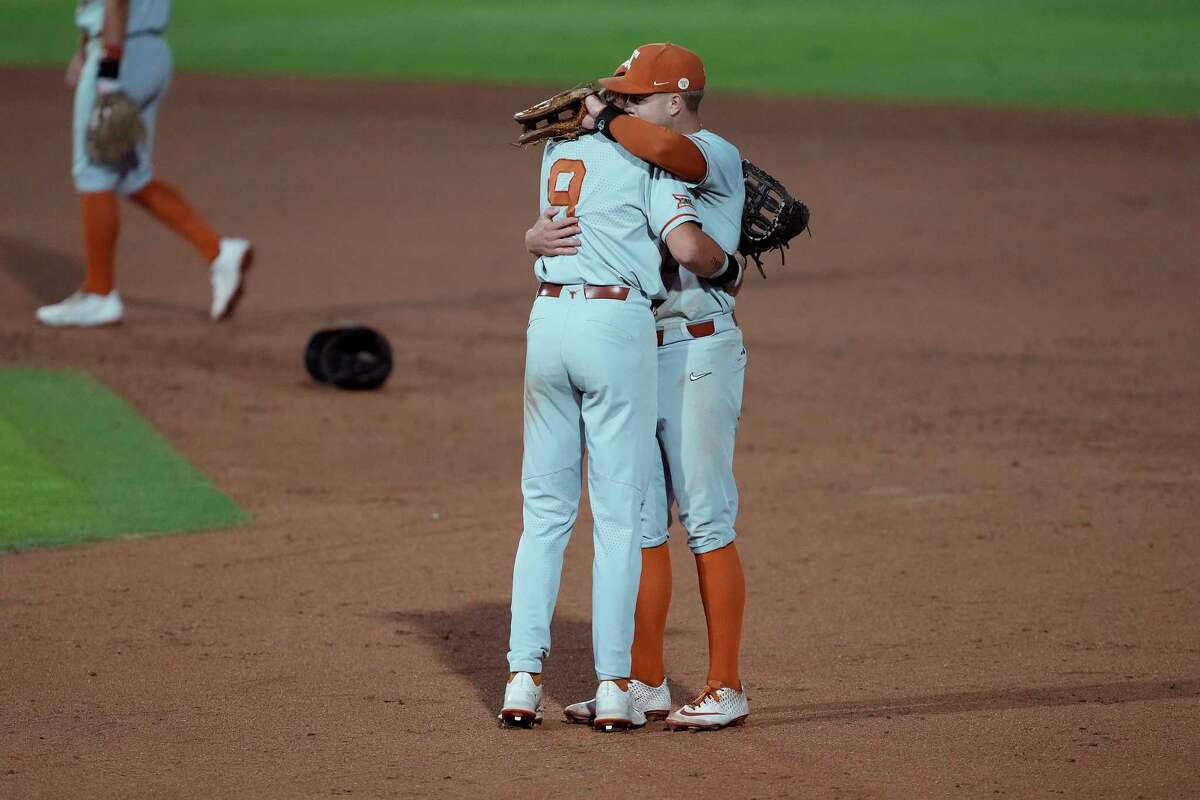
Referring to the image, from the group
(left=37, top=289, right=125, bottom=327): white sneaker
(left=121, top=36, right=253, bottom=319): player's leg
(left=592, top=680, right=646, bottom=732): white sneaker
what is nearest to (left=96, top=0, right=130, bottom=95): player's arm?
(left=121, top=36, right=253, bottom=319): player's leg

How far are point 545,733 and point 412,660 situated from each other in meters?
0.84

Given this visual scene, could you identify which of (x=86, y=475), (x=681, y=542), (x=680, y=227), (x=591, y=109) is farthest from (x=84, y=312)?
(x=680, y=227)

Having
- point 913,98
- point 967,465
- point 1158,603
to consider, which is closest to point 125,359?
point 967,465

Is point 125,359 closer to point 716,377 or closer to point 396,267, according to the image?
point 396,267

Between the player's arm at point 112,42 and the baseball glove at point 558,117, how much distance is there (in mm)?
6008

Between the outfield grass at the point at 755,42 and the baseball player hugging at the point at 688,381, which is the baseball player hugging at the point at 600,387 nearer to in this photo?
the baseball player hugging at the point at 688,381

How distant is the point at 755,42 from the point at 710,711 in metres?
24.4

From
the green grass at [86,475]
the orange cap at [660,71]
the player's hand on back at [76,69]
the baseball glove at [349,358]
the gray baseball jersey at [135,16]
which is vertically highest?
the gray baseball jersey at [135,16]

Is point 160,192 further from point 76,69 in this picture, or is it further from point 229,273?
point 76,69

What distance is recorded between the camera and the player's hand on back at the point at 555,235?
4.64 meters

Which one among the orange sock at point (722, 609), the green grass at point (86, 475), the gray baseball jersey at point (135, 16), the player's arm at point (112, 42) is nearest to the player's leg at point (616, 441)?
the orange sock at point (722, 609)

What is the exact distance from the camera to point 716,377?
→ 4797 mm

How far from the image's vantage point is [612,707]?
4777 mm

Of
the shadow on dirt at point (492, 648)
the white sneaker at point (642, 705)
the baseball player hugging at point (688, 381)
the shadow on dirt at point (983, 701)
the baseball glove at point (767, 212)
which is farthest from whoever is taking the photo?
the shadow on dirt at point (492, 648)
